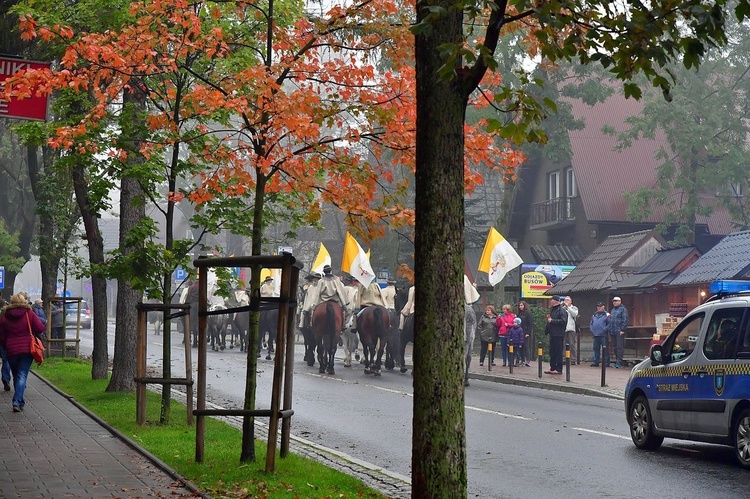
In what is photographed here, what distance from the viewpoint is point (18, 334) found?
17953 mm

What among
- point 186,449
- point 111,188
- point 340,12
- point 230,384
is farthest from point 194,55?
point 230,384

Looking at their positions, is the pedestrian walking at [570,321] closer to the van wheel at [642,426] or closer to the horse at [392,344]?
the horse at [392,344]

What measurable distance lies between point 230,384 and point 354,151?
1122 cm

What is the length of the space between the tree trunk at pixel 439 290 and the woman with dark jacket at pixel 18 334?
1161 centimetres

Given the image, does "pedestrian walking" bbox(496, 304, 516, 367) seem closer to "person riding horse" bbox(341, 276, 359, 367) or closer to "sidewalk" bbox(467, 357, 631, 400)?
"sidewalk" bbox(467, 357, 631, 400)

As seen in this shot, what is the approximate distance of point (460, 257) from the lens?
738 centimetres

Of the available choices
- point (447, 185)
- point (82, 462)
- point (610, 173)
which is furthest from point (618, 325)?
point (447, 185)

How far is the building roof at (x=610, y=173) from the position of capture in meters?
48.8

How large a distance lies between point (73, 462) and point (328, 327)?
52.8 ft

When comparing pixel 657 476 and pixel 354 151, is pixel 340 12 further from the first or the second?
pixel 657 476

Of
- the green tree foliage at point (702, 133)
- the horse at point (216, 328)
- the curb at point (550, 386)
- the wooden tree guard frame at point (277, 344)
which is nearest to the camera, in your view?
the wooden tree guard frame at point (277, 344)

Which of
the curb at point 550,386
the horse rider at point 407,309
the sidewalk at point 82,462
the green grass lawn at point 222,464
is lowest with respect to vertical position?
the sidewalk at point 82,462

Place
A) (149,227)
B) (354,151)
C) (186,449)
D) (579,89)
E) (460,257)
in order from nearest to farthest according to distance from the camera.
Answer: (460,257) → (186,449) → (354,151) → (149,227) → (579,89)

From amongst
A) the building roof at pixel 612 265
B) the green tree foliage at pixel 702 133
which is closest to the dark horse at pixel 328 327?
the building roof at pixel 612 265
